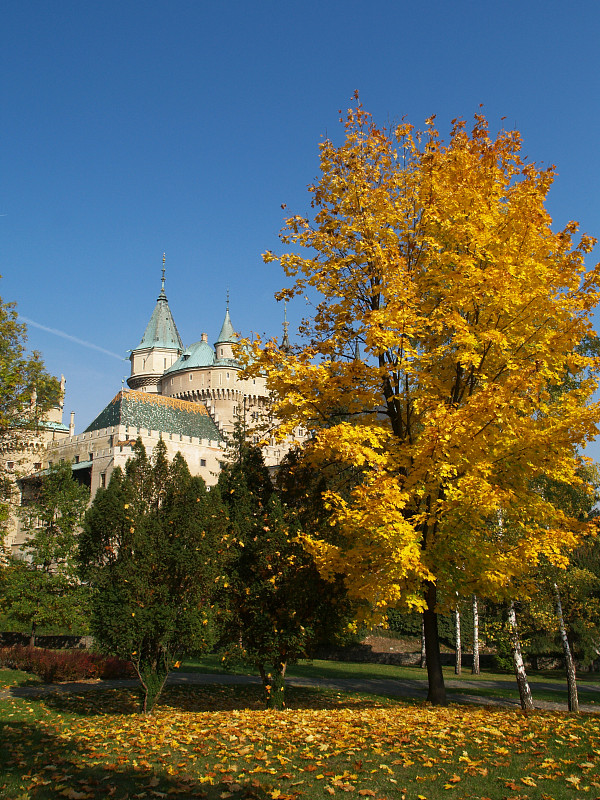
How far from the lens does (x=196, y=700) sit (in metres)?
14.2

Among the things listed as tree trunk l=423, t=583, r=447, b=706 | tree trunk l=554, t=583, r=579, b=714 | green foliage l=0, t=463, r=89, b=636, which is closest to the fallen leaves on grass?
tree trunk l=423, t=583, r=447, b=706

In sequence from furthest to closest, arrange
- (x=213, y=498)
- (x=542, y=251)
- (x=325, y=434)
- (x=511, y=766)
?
(x=213, y=498), (x=542, y=251), (x=325, y=434), (x=511, y=766)

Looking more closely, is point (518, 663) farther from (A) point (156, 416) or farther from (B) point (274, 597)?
(A) point (156, 416)

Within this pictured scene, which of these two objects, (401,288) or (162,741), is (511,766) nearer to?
(162,741)

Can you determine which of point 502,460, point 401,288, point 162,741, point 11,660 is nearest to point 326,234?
point 401,288

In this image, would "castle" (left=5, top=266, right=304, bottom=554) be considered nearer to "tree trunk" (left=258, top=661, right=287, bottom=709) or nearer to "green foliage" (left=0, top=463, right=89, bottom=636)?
"green foliage" (left=0, top=463, right=89, bottom=636)

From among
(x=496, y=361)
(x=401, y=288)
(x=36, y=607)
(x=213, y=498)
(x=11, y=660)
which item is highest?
(x=401, y=288)

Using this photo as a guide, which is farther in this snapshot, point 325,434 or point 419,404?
point 419,404

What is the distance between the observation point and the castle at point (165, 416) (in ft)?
165

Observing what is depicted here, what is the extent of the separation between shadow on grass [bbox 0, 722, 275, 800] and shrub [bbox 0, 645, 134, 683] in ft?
35.7

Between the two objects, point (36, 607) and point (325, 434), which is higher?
point (325, 434)

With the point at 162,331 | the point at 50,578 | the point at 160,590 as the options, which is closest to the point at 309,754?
the point at 160,590

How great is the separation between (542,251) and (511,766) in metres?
Result: 8.01

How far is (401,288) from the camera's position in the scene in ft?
33.7
